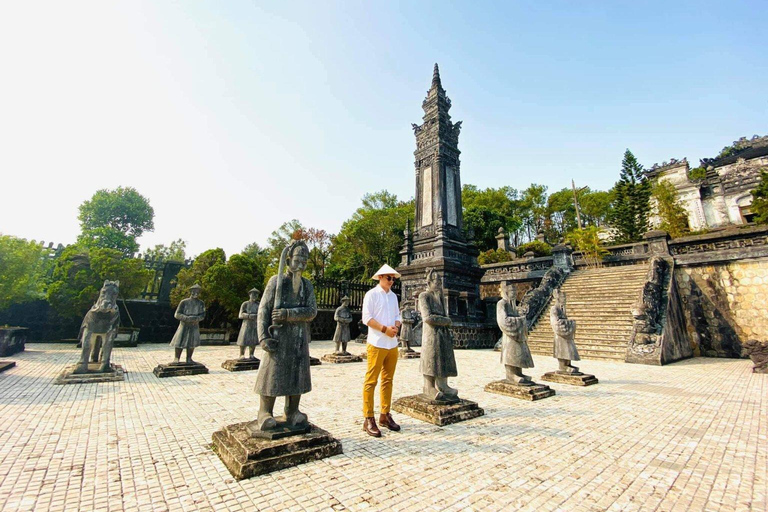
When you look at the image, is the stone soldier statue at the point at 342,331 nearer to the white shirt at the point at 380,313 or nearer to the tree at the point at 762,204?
the white shirt at the point at 380,313

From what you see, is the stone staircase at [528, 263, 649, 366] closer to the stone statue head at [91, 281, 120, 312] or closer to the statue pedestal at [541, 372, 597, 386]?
the statue pedestal at [541, 372, 597, 386]

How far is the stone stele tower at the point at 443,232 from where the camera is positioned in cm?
1633

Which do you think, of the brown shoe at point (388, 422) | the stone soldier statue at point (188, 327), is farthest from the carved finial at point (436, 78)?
the brown shoe at point (388, 422)

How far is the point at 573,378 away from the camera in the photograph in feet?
23.0

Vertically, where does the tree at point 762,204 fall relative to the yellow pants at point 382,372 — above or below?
above

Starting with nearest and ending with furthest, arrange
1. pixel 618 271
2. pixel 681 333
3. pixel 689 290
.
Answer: pixel 681 333, pixel 689 290, pixel 618 271

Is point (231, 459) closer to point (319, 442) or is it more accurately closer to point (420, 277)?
point (319, 442)

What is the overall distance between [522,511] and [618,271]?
55.7 ft

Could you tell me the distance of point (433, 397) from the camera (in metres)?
4.82

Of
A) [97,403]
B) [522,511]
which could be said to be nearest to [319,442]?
[522,511]

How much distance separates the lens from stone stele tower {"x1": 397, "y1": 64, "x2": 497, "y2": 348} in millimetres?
16328

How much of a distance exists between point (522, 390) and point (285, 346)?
460 centimetres

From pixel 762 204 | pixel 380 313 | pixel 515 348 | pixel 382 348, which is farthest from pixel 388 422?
pixel 762 204

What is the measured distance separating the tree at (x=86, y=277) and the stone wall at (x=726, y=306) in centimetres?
2368
